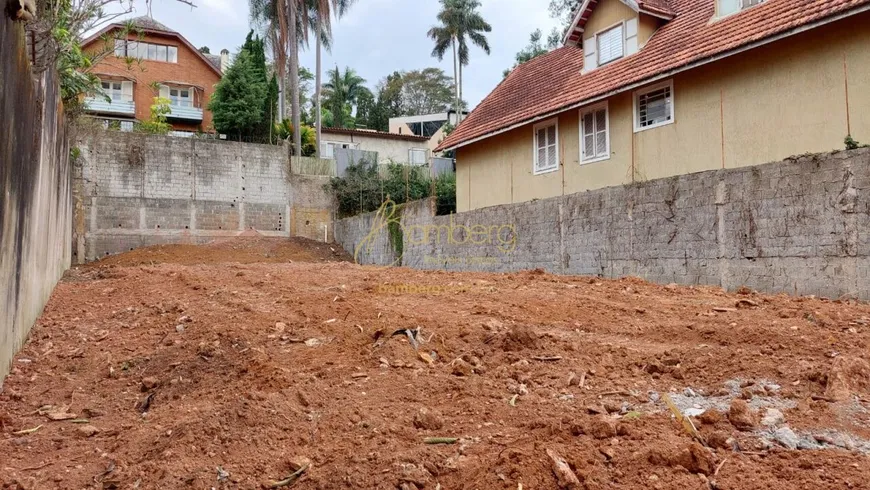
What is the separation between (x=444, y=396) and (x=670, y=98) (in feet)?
30.6

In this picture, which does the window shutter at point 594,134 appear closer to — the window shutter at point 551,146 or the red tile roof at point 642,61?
the red tile roof at point 642,61

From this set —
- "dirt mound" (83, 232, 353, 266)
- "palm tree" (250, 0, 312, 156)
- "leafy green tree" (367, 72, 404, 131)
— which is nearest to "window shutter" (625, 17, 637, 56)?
"dirt mound" (83, 232, 353, 266)

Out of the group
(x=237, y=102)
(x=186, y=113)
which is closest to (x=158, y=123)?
(x=237, y=102)

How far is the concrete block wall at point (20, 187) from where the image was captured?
10.4 feet

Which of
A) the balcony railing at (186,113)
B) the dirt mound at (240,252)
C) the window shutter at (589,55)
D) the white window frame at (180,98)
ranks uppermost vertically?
the white window frame at (180,98)

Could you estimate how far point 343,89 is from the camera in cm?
4394

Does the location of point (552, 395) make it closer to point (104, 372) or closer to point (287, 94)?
point (104, 372)

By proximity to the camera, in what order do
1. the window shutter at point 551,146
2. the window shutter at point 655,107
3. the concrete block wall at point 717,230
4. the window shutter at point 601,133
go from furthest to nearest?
1. the window shutter at point 551,146
2. the window shutter at point 601,133
3. the window shutter at point 655,107
4. the concrete block wall at point 717,230

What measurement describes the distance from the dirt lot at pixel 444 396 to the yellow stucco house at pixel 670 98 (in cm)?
435

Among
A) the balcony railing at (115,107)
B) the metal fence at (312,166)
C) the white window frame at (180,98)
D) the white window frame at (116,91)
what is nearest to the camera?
the metal fence at (312,166)

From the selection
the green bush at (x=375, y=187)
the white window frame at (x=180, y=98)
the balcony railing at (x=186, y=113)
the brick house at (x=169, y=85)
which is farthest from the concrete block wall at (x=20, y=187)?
the white window frame at (x=180, y=98)

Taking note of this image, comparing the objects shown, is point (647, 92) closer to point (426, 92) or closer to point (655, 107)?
point (655, 107)

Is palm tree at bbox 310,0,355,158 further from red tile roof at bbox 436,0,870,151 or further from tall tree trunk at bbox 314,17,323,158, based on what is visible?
red tile roof at bbox 436,0,870,151

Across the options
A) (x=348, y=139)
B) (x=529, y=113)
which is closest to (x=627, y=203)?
(x=529, y=113)
